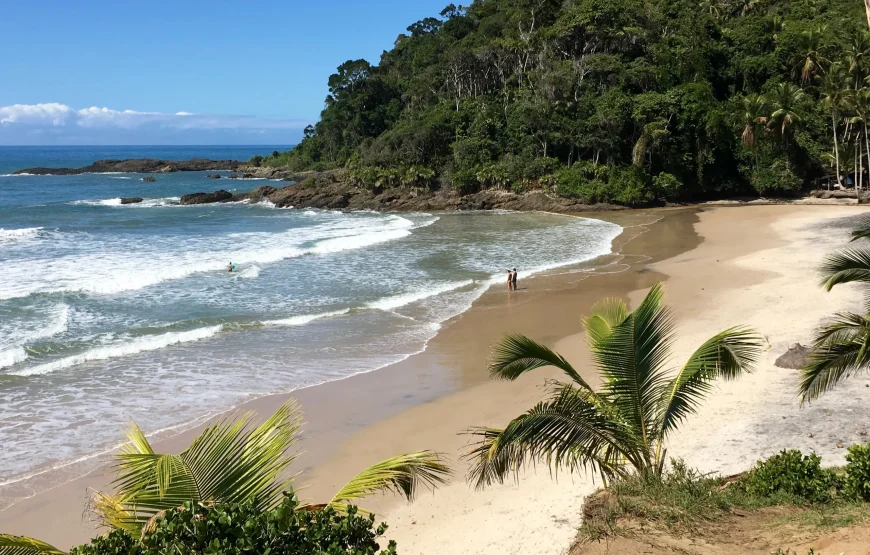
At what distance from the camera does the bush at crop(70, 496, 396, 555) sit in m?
3.58

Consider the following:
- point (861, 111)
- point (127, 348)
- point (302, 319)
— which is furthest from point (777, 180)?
point (127, 348)

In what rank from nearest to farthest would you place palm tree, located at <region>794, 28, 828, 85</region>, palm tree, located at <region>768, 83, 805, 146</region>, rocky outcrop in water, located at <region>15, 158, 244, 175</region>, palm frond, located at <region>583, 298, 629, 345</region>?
1. palm frond, located at <region>583, 298, 629, 345</region>
2. palm tree, located at <region>768, 83, 805, 146</region>
3. palm tree, located at <region>794, 28, 828, 85</region>
4. rocky outcrop in water, located at <region>15, 158, 244, 175</region>

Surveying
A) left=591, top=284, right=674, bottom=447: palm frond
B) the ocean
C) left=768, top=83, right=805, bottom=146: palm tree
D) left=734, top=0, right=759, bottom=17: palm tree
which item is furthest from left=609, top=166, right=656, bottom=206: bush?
left=591, top=284, right=674, bottom=447: palm frond

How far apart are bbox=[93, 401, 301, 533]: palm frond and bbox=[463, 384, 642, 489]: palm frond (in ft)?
6.54

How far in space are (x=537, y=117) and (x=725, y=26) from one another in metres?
17.3

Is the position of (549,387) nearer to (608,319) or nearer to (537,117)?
(608,319)

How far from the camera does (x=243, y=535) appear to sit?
11.8 feet

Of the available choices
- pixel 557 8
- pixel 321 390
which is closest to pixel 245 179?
pixel 557 8

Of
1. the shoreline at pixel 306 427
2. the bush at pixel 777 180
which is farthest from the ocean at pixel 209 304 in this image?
the bush at pixel 777 180

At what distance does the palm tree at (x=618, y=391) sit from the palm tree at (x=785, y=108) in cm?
3852

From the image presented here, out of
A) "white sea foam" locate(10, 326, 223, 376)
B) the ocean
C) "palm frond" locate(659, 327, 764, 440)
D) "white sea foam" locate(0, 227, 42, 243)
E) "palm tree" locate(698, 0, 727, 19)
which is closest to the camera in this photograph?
"palm frond" locate(659, 327, 764, 440)

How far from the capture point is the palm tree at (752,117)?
40.9 m

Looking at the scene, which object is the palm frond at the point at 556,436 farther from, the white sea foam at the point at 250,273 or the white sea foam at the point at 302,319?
the white sea foam at the point at 250,273

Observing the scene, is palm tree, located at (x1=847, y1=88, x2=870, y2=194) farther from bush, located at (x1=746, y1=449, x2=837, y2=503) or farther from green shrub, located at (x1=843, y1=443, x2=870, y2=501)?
green shrub, located at (x1=843, y1=443, x2=870, y2=501)
